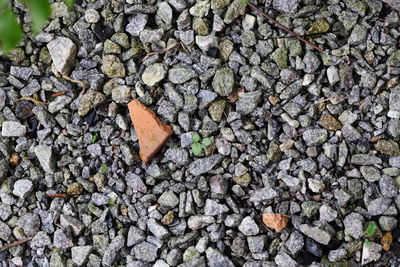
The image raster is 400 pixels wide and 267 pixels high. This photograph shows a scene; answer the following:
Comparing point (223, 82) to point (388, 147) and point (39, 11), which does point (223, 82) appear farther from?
point (39, 11)

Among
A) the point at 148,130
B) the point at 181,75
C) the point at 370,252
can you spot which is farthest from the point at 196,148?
the point at 370,252

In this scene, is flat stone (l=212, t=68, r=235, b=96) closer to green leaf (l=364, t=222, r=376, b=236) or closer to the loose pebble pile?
the loose pebble pile

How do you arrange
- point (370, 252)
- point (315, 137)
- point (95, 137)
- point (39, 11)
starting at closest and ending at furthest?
point (39, 11) → point (370, 252) → point (315, 137) → point (95, 137)

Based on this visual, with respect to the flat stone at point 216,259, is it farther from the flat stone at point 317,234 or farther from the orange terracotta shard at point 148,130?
the orange terracotta shard at point 148,130

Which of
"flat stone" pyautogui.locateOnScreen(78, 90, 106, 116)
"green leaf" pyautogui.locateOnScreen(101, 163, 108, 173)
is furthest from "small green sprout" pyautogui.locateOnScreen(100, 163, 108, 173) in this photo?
"flat stone" pyautogui.locateOnScreen(78, 90, 106, 116)

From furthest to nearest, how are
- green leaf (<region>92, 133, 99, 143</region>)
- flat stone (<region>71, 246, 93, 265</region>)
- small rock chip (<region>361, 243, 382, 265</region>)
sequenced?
green leaf (<region>92, 133, 99, 143</region>), flat stone (<region>71, 246, 93, 265</region>), small rock chip (<region>361, 243, 382, 265</region>)

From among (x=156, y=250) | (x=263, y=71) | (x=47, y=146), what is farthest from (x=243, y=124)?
(x=47, y=146)
